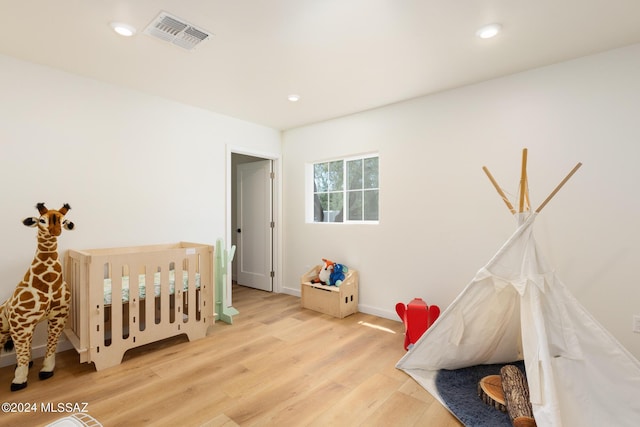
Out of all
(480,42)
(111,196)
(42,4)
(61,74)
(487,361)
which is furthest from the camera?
(111,196)

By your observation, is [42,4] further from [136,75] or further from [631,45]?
[631,45]

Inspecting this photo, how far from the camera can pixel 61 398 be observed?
1963mm

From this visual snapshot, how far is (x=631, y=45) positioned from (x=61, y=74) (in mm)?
4340

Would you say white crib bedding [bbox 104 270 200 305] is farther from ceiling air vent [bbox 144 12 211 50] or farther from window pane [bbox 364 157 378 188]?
window pane [bbox 364 157 378 188]

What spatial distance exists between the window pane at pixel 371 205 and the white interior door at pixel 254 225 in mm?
1459

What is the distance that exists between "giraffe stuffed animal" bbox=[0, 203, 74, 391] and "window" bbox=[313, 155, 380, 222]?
2.70 m

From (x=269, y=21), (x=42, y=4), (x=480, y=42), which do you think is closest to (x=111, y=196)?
(x=42, y=4)

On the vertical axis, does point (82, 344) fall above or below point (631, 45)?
below

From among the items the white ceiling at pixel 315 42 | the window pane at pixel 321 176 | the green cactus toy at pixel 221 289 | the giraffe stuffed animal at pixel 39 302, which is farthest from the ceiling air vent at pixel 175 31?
the window pane at pixel 321 176

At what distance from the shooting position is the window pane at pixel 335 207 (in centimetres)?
405

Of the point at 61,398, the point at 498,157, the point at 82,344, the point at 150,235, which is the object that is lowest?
the point at 61,398

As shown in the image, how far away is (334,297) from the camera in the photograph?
138 inches

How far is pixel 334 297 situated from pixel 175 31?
277 centimetres

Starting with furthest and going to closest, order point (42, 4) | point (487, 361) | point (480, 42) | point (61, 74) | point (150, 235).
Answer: point (150, 235)
point (61, 74)
point (487, 361)
point (480, 42)
point (42, 4)
